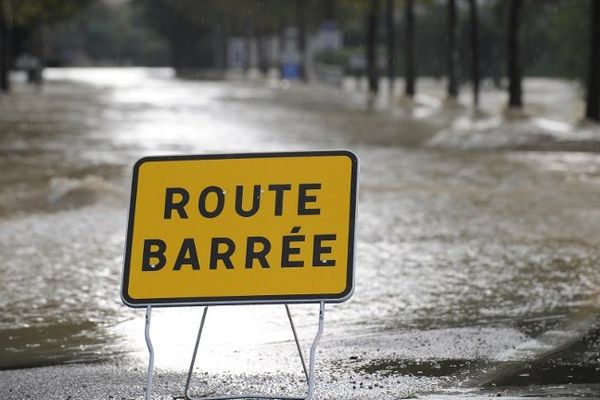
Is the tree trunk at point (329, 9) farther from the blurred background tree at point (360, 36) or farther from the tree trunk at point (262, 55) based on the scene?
the tree trunk at point (262, 55)

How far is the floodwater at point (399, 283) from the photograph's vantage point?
719 centimetres

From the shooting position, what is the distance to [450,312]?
866 centimetres

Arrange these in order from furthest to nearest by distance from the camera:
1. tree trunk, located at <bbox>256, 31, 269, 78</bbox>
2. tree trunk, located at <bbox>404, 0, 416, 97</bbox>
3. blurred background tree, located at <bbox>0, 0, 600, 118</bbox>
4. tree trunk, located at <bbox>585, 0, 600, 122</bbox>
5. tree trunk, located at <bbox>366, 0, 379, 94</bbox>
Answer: tree trunk, located at <bbox>256, 31, 269, 78</bbox> < tree trunk, located at <bbox>366, 0, 379, 94</bbox> < tree trunk, located at <bbox>404, 0, 416, 97</bbox> < blurred background tree, located at <bbox>0, 0, 600, 118</bbox> < tree trunk, located at <bbox>585, 0, 600, 122</bbox>

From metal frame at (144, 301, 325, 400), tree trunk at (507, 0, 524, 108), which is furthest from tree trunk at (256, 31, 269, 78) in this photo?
metal frame at (144, 301, 325, 400)

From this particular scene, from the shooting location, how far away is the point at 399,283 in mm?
9781

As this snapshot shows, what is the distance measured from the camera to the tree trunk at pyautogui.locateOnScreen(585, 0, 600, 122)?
Result: 26.4m

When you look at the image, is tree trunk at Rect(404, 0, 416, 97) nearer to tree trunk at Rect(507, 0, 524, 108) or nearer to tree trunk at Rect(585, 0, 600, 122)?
tree trunk at Rect(507, 0, 524, 108)

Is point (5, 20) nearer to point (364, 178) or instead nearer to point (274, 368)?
point (364, 178)

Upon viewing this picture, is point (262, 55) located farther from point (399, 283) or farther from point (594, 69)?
point (399, 283)

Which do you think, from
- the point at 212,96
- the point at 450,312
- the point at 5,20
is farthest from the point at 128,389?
the point at 5,20

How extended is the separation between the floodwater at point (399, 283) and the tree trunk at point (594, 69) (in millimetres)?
4593

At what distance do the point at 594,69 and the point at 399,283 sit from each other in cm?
1791

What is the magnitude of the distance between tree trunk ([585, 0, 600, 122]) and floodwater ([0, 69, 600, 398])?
459 centimetres

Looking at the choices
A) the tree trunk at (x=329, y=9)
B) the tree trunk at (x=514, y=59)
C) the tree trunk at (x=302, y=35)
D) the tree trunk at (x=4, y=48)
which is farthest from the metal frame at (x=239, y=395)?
the tree trunk at (x=329, y=9)
